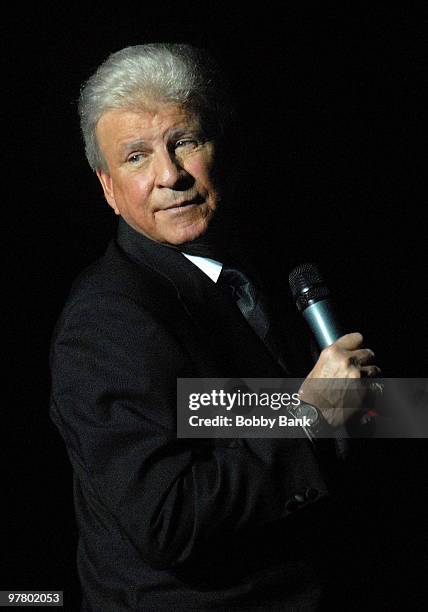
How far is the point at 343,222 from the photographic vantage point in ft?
6.78

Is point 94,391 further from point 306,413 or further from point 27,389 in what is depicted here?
point 27,389

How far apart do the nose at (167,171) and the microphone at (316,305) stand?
0.86ft

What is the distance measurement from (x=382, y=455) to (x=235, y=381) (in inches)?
14.7

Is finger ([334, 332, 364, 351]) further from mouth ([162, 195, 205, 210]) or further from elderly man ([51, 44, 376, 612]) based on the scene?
mouth ([162, 195, 205, 210])

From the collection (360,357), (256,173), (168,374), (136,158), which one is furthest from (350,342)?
(256,173)

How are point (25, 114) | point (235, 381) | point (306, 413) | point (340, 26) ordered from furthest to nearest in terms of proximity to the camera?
point (340, 26) → point (25, 114) → point (235, 381) → point (306, 413)

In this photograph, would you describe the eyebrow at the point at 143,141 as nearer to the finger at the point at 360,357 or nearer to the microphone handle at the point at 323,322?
the microphone handle at the point at 323,322

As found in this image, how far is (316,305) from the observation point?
3.98 feet

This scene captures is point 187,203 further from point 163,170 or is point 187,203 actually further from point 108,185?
point 108,185

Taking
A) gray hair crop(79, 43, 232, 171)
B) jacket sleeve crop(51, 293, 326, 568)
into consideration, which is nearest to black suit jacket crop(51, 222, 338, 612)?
jacket sleeve crop(51, 293, 326, 568)

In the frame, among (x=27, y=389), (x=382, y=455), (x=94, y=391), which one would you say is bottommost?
(x=382, y=455)

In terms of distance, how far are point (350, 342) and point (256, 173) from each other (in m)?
1.07

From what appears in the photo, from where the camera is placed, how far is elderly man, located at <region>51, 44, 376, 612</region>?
1082 mm

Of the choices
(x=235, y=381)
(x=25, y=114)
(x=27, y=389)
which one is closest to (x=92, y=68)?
(x=25, y=114)
